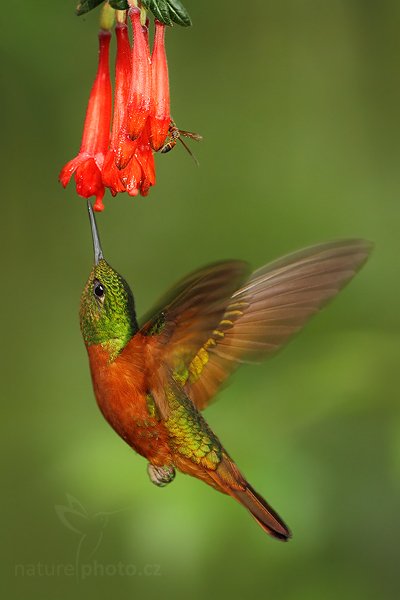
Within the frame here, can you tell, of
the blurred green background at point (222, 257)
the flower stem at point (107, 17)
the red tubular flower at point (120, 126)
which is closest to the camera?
the red tubular flower at point (120, 126)

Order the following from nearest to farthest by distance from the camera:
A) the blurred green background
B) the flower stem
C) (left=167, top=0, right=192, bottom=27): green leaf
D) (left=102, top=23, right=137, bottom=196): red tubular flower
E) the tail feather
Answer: (left=167, top=0, right=192, bottom=27): green leaf
(left=102, top=23, right=137, bottom=196): red tubular flower
the flower stem
the tail feather
the blurred green background

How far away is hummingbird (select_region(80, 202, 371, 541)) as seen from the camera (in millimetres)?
1786

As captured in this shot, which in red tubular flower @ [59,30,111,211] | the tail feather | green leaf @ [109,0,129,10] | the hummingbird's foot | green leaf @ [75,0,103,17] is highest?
green leaf @ [109,0,129,10]

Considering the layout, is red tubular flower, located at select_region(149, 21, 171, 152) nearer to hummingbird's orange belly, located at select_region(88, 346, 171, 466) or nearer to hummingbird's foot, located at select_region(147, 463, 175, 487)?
hummingbird's orange belly, located at select_region(88, 346, 171, 466)

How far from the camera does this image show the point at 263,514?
1880mm

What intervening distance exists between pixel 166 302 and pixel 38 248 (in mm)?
2121

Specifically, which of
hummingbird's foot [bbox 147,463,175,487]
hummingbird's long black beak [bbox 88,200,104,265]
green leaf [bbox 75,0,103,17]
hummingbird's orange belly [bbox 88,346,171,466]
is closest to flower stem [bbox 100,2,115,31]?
green leaf [bbox 75,0,103,17]

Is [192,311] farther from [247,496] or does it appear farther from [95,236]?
[247,496]

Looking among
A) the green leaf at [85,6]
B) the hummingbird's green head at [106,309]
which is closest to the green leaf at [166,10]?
the green leaf at [85,6]

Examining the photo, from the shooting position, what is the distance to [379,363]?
270 centimetres

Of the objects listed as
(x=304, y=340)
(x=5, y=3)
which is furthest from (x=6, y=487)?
(x=5, y=3)

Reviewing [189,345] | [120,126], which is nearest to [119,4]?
[120,126]

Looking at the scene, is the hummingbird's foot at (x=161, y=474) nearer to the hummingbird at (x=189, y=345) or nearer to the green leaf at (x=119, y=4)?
the hummingbird at (x=189, y=345)

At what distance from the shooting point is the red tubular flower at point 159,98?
1.63 metres
